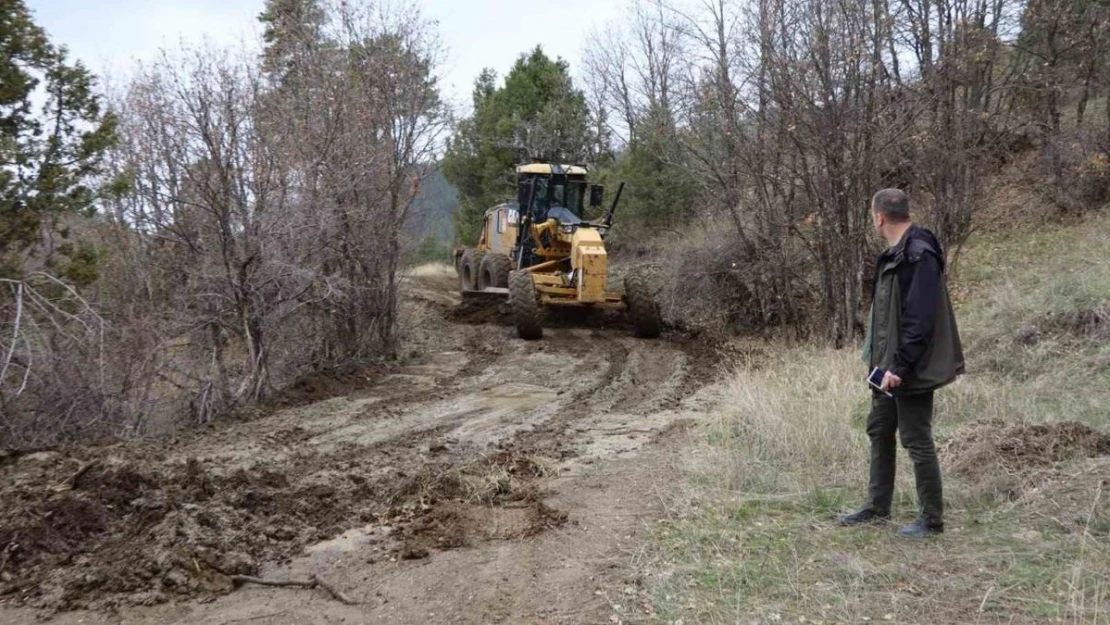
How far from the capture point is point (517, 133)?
93.6ft

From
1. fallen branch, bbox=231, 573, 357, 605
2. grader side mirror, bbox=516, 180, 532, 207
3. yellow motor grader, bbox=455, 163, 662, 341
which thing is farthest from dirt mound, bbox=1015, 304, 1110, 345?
grader side mirror, bbox=516, 180, 532, 207

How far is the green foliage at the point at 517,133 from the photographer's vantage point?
92.6ft

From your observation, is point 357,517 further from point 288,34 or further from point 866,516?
point 288,34

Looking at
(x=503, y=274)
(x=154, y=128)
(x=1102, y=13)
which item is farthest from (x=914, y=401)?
(x=1102, y=13)

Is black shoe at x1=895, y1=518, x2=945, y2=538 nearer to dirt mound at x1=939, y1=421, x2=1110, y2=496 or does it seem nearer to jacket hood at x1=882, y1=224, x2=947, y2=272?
dirt mound at x1=939, y1=421, x2=1110, y2=496

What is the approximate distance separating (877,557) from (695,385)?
6.09 meters

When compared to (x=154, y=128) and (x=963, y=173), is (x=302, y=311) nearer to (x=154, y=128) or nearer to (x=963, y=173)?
(x=154, y=128)

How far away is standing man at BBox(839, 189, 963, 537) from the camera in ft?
14.2

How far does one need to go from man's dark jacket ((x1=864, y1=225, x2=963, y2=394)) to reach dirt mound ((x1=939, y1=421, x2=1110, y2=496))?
3.55 feet

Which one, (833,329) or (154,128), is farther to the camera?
(833,329)

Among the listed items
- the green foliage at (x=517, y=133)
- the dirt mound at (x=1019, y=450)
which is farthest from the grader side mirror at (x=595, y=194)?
the green foliage at (x=517, y=133)

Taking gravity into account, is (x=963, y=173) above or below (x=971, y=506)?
above

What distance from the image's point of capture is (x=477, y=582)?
429cm

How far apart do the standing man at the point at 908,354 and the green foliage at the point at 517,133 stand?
23.3 meters
